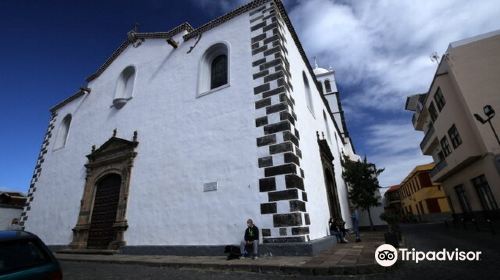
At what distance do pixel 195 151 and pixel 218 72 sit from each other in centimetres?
317

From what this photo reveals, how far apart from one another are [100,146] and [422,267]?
11137mm

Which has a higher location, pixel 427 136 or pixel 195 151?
pixel 427 136

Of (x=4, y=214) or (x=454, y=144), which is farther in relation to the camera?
(x=454, y=144)

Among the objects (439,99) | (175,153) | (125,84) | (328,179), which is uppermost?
(439,99)

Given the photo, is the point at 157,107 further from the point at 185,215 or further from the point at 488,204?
the point at 488,204

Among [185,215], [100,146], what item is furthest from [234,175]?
[100,146]

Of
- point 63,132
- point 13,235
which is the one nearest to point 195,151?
point 13,235

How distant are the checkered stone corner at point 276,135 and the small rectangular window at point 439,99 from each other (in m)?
13.6

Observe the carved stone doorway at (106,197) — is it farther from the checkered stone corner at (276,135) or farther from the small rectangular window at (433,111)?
the small rectangular window at (433,111)

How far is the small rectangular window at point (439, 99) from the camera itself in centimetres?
1653

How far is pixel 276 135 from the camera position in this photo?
260 inches

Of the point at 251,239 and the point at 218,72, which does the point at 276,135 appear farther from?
the point at 218,72

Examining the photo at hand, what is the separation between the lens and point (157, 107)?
955 centimetres

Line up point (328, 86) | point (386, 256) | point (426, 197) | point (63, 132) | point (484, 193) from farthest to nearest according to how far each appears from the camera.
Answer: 1. point (426, 197)
2. point (328, 86)
3. point (484, 193)
4. point (63, 132)
5. point (386, 256)
